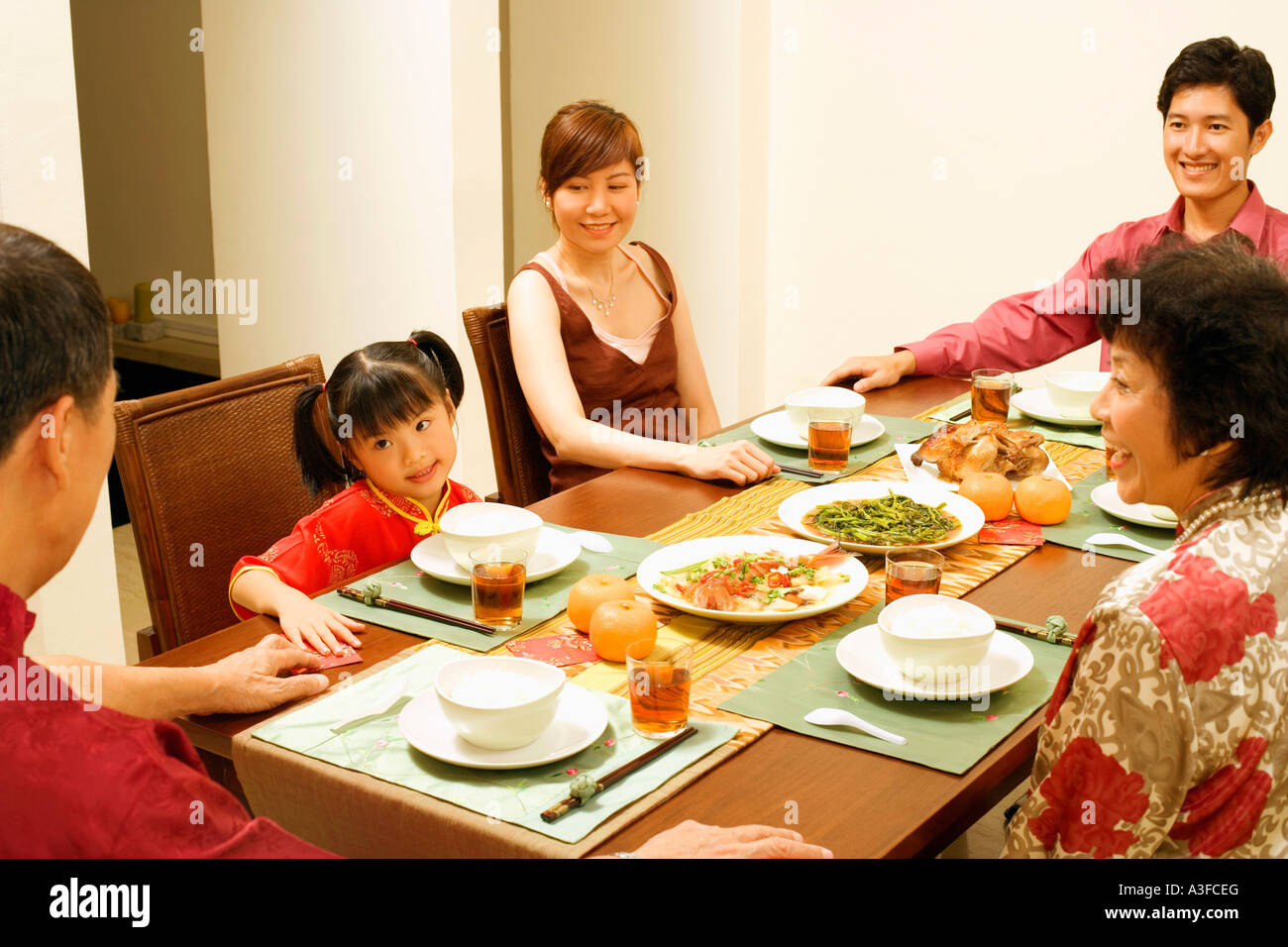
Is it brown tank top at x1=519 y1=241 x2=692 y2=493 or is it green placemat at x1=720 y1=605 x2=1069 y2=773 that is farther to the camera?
brown tank top at x1=519 y1=241 x2=692 y2=493

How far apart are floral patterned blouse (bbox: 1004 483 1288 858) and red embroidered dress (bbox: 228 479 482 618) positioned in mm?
1056

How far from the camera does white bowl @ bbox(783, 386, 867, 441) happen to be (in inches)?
92.4

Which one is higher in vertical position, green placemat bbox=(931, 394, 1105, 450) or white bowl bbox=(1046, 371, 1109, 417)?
white bowl bbox=(1046, 371, 1109, 417)

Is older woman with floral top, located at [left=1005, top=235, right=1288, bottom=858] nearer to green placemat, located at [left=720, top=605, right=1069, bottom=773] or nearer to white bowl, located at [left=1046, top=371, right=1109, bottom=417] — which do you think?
green placemat, located at [left=720, top=605, right=1069, bottom=773]

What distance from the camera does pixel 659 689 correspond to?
1.40 meters

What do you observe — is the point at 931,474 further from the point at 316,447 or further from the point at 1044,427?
the point at 316,447

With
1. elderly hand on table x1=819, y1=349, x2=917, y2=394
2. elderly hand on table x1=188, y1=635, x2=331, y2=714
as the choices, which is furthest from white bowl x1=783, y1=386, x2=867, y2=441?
elderly hand on table x1=188, y1=635, x2=331, y2=714

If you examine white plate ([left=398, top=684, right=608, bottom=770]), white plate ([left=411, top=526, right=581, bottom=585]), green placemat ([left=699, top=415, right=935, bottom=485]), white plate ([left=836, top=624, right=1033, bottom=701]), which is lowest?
white plate ([left=398, top=684, right=608, bottom=770])

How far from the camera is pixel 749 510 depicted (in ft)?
7.06

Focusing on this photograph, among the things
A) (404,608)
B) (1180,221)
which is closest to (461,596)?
(404,608)

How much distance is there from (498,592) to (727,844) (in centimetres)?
58

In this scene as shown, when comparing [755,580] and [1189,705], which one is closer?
[1189,705]
